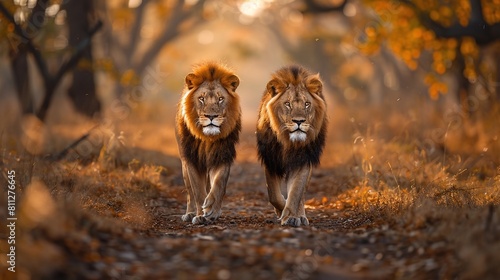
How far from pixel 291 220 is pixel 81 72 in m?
8.29

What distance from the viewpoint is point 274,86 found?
723 cm

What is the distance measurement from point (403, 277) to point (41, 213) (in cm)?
242

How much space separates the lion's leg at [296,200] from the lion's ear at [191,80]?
4.29 ft

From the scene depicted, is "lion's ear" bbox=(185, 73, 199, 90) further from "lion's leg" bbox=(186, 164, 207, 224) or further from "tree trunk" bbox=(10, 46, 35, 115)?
"tree trunk" bbox=(10, 46, 35, 115)

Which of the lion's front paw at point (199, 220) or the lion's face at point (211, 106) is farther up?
the lion's face at point (211, 106)

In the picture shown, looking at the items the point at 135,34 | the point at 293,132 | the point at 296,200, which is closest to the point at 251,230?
the point at 296,200

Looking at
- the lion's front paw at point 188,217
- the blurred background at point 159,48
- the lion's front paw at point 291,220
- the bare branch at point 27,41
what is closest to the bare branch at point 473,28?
the blurred background at point 159,48

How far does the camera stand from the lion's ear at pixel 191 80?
7401 millimetres

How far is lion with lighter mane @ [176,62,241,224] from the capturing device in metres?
7.27

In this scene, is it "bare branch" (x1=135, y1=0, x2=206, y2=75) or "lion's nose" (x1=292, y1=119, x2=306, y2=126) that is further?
"bare branch" (x1=135, y1=0, x2=206, y2=75)

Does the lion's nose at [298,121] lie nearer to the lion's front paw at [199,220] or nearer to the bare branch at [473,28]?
the lion's front paw at [199,220]

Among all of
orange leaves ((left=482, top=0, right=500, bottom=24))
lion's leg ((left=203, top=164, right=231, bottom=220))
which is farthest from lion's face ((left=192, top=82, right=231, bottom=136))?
orange leaves ((left=482, top=0, right=500, bottom=24))

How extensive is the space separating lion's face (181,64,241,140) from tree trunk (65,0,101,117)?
6526 mm

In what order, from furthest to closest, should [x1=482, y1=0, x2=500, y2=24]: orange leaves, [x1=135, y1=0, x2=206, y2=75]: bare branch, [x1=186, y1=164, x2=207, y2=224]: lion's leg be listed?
[x1=135, y1=0, x2=206, y2=75]: bare branch
[x1=482, y1=0, x2=500, y2=24]: orange leaves
[x1=186, y1=164, x2=207, y2=224]: lion's leg
